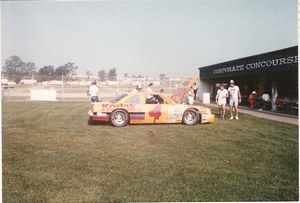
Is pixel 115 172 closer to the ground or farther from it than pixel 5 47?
closer to the ground

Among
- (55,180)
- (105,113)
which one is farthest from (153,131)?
(55,180)

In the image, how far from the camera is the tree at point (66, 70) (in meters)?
17.5

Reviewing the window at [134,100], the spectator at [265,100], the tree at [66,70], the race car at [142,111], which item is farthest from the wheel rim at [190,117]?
the tree at [66,70]

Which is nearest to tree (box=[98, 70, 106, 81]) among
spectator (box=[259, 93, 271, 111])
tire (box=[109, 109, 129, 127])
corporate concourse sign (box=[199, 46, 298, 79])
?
corporate concourse sign (box=[199, 46, 298, 79])

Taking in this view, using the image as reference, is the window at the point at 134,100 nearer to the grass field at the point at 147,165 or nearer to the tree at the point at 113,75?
the grass field at the point at 147,165

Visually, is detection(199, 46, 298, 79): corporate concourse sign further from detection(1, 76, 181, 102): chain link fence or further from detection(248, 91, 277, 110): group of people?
detection(1, 76, 181, 102): chain link fence

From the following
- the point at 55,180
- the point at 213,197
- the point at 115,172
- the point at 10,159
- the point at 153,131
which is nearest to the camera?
the point at 213,197

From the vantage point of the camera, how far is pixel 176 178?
3867 mm

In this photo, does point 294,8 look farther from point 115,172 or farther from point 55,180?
point 55,180

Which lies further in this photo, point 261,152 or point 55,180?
point 261,152

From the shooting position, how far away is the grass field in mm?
3490

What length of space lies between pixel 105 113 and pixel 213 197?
4.80m

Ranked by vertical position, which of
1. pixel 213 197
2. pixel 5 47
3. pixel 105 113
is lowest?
pixel 213 197

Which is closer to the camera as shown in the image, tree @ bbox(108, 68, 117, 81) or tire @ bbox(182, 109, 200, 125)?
tire @ bbox(182, 109, 200, 125)
